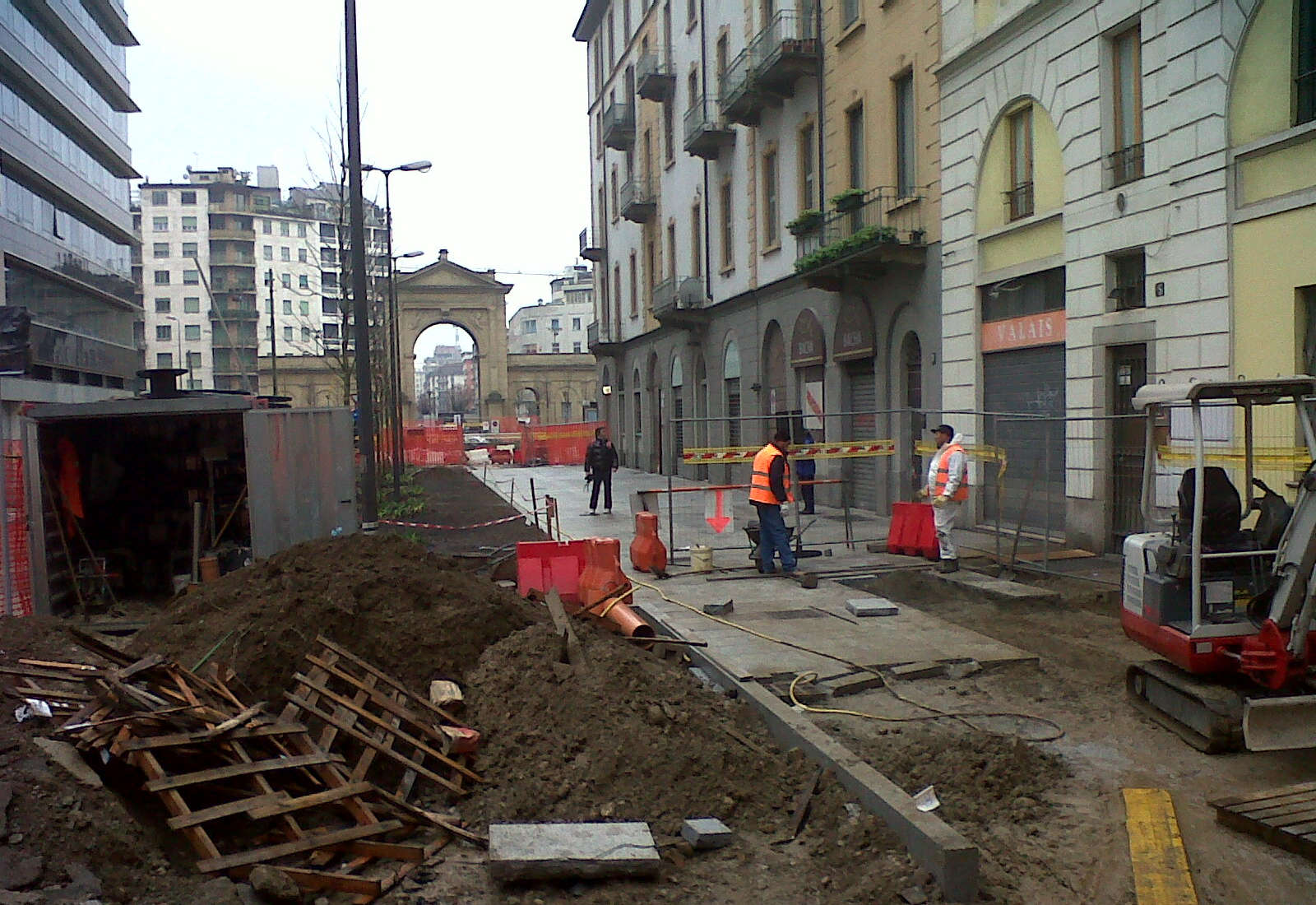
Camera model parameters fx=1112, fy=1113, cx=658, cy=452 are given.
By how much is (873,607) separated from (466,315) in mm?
70774

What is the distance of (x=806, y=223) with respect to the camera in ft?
73.3

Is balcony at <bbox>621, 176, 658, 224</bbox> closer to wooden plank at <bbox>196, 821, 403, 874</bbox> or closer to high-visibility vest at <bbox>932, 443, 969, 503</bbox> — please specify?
high-visibility vest at <bbox>932, 443, 969, 503</bbox>

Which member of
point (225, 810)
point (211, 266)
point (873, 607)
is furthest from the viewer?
point (211, 266)

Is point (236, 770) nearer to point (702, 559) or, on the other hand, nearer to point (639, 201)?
point (702, 559)

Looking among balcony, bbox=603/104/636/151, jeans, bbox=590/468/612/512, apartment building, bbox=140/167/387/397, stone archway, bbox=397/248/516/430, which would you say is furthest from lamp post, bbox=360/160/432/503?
apartment building, bbox=140/167/387/397

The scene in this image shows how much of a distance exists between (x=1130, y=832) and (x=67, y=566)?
11.5 meters

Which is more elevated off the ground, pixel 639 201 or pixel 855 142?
pixel 639 201

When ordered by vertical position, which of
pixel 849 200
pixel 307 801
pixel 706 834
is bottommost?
pixel 706 834

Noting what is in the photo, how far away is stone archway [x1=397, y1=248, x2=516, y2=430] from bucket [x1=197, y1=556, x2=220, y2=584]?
61.8 meters

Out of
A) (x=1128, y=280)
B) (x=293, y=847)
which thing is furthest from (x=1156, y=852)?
(x=1128, y=280)

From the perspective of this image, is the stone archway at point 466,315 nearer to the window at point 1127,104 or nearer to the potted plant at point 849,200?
the potted plant at point 849,200

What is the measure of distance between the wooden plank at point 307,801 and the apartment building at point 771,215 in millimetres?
9634

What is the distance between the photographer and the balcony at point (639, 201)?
36.8 meters

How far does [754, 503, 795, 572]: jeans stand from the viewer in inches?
519
